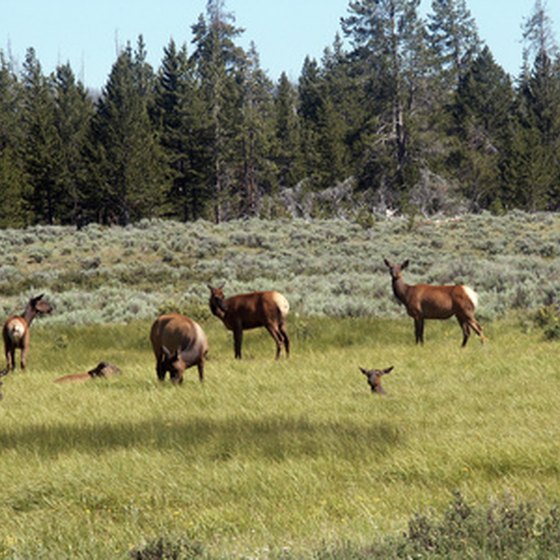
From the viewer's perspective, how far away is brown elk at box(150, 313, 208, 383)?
38.6 feet

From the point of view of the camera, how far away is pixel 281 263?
3309cm

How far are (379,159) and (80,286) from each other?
33.0 m

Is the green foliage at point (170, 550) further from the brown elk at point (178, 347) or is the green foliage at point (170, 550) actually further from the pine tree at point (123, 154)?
the pine tree at point (123, 154)

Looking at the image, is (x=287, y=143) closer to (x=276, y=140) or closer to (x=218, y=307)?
(x=276, y=140)

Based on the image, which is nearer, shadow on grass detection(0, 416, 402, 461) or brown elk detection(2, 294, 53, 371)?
shadow on grass detection(0, 416, 402, 461)

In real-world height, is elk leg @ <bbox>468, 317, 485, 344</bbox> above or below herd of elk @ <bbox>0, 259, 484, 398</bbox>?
below

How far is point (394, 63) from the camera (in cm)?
5628

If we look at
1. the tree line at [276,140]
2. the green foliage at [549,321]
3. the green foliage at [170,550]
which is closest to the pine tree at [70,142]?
the tree line at [276,140]

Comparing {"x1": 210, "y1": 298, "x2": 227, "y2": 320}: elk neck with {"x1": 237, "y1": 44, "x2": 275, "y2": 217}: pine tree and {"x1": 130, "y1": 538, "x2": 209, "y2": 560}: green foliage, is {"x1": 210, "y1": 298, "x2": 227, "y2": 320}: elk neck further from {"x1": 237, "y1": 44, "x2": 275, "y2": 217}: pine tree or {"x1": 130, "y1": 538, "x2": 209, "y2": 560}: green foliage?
{"x1": 237, "y1": 44, "x2": 275, "y2": 217}: pine tree

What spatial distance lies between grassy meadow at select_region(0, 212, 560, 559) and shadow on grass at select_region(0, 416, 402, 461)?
0.03 metres

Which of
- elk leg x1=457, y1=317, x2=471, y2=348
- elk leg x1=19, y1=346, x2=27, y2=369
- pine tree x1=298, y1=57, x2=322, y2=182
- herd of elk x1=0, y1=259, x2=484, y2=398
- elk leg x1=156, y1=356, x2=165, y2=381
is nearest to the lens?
elk leg x1=156, y1=356, x2=165, y2=381

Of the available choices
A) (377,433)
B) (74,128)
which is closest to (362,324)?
(377,433)

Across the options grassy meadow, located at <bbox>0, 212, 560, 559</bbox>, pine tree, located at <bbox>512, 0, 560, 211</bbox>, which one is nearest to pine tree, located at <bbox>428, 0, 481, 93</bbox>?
pine tree, located at <bbox>512, 0, 560, 211</bbox>

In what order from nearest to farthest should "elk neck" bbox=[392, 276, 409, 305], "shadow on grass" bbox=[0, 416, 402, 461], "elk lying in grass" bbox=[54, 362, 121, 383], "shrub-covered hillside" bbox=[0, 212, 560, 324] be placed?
1. "shadow on grass" bbox=[0, 416, 402, 461]
2. "elk lying in grass" bbox=[54, 362, 121, 383]
3. "elk neck" bbox=[392, 276, 409, 305]
4. "shrub-covered hillside" bbox=[0, 212, 560, 324]
